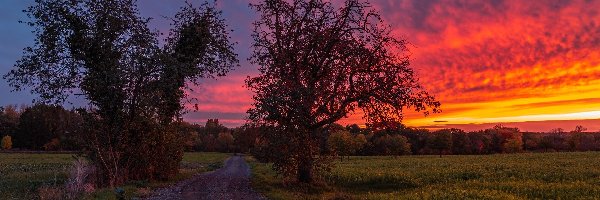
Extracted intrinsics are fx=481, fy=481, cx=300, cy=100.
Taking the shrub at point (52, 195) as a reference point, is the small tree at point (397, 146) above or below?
above

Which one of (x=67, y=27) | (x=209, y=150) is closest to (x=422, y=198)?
(x=67, y=27)

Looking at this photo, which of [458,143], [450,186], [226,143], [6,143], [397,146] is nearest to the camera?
[450,186]

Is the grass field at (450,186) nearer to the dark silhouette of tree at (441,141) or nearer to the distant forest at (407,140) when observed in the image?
the distant forest at (407,140)

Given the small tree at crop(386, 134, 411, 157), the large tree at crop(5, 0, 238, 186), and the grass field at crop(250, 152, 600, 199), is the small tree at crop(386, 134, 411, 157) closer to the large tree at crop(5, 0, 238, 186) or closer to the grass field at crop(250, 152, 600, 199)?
the grass field at crop(250, 152, 600, 199)

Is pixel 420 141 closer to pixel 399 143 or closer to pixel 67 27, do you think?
pixel 399 143

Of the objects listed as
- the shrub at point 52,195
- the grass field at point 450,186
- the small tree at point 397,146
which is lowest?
the grass field at point 450,186

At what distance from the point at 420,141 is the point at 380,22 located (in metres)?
115

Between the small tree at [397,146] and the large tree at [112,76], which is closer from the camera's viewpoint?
the large tree at [112,76]

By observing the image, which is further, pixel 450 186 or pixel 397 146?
pixel 397 146

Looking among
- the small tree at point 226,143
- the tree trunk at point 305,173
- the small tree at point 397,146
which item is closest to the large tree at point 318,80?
the tree trunk at point 305,173

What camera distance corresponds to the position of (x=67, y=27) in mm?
28000

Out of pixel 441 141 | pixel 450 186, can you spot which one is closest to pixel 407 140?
pixel 441 141

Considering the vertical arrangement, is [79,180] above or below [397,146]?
below

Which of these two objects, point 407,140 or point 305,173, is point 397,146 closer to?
point 407,140
